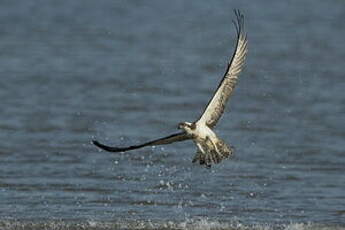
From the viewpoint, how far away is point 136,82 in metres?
18.4

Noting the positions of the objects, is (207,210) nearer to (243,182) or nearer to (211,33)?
(243,182)

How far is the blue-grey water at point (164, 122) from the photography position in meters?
11.5

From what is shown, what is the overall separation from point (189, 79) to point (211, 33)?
6368mm

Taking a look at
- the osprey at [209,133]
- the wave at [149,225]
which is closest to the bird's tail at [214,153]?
the osprey at [209,133]

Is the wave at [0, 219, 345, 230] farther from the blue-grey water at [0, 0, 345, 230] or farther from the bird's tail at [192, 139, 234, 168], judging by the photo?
the bird's tail at [192, 139, 234, 168]

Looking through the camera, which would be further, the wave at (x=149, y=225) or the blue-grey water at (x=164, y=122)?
the blue-grey water at (x=164, y=122)

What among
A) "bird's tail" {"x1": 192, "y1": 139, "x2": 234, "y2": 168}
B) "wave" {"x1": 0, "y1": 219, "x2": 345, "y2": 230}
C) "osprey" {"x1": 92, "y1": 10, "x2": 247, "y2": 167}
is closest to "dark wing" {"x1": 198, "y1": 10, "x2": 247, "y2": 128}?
"osprey" {"x1": 92, "y1": 10, "x2": 247, "y2": 167}

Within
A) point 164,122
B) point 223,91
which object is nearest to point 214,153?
point 223,91

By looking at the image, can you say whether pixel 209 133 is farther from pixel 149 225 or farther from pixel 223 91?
pixel 149 225

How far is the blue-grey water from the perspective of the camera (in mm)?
11469

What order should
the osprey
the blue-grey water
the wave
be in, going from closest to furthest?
the osprey < the wave < the blue-grey water

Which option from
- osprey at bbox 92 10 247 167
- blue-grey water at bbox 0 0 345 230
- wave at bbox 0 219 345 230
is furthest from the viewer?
blue-grey water at bbox 0 0 345 230

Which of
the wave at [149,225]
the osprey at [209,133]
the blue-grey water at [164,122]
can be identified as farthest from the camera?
the blue-grey water at [164,122]

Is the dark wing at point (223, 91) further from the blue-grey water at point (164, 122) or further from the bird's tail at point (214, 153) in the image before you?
the blue-grey water at point (164, 122)
